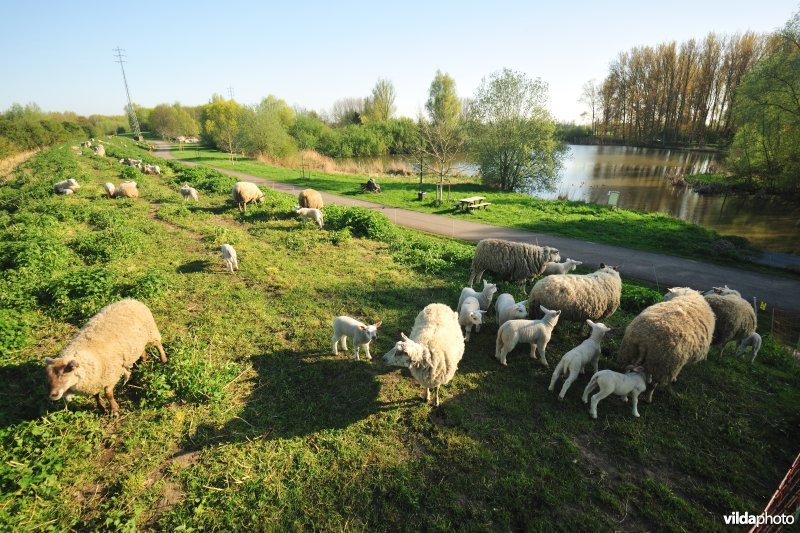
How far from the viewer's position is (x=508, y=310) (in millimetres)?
8609

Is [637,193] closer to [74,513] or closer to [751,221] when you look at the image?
[751,221]

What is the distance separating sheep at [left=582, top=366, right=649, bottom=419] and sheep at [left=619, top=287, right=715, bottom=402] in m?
0.48

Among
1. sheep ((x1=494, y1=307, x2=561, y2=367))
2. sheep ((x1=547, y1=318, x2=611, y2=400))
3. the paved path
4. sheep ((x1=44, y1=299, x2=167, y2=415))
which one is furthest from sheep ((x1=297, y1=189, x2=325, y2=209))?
sheep ((x1=547, y1=318, x2=611, y2=400))

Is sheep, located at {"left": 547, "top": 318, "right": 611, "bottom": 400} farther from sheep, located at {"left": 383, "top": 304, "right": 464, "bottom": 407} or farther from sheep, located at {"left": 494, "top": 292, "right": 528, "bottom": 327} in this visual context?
sheep, located at {"left": 383, "top": 304, "right": 464, "bottom": 407}

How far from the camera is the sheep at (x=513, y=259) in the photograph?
11930mm

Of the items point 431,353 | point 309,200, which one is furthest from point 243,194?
point 431,353

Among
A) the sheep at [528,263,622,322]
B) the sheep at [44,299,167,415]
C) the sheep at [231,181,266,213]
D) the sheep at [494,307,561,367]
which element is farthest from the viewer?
the sheep at [231,181,266,213]

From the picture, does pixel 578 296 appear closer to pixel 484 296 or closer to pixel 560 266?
pixel 484 296

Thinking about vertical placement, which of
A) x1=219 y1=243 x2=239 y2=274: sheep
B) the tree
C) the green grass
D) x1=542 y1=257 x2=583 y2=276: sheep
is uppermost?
the tree

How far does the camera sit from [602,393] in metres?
6.43

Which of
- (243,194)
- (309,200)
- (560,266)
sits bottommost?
(560,266)

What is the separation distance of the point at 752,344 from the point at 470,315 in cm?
721

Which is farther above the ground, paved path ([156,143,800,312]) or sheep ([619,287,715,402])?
sheep ([619,287,715,402])

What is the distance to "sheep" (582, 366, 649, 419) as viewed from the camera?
21.0 feet
